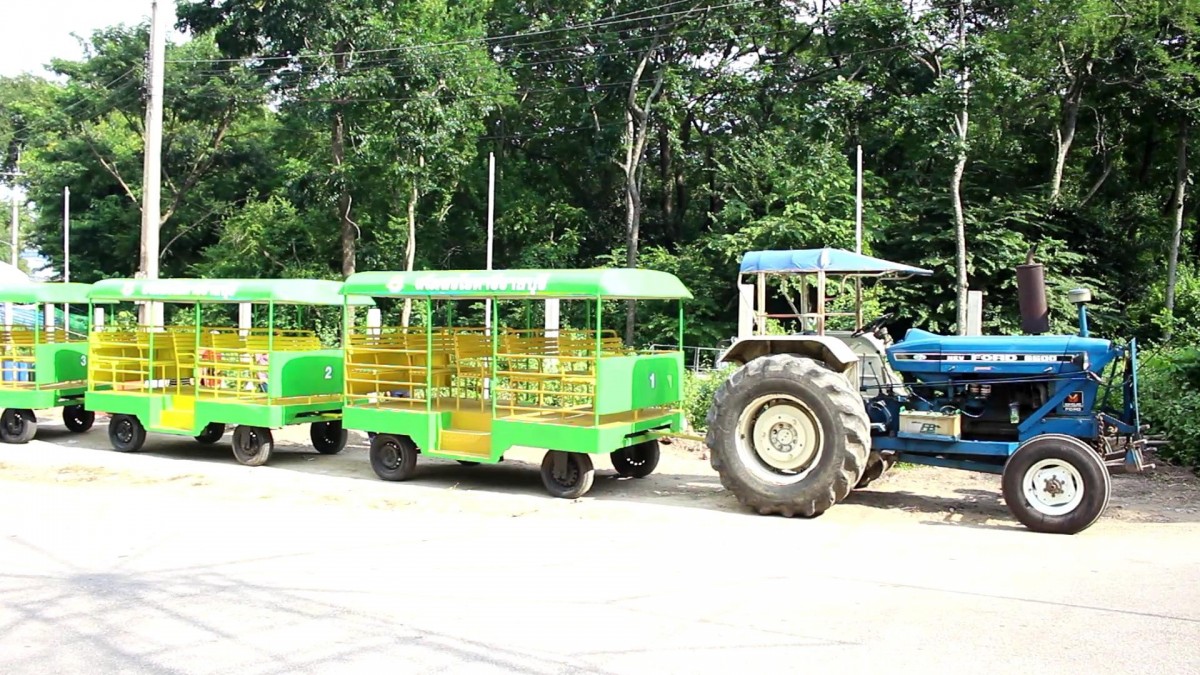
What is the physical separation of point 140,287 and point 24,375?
371 cm

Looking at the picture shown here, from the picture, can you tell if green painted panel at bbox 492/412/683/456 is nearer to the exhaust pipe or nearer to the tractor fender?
the tractor fender

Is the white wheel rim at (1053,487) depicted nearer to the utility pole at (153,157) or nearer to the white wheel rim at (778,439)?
the white wheel rim at (778,439)

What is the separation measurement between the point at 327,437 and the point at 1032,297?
29.8 ft

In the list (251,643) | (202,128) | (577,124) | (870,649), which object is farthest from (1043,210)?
(202,128)

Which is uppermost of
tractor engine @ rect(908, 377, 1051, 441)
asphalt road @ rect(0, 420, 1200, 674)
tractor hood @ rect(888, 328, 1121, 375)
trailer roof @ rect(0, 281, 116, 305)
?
trailer roof @ rect(0, 281, 116, 305)

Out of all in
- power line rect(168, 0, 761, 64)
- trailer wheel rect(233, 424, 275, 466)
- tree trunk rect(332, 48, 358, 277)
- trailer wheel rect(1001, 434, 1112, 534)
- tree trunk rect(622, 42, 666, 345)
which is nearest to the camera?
trailer wheel rect(1001, 434, 1112, 534)

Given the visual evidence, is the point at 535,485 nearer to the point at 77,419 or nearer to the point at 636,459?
the point at 636,459

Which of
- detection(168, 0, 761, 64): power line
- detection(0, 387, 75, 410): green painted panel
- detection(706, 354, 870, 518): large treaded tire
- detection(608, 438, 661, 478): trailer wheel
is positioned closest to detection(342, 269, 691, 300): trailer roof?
detection(706, 354, 870, 518): large treaded tire

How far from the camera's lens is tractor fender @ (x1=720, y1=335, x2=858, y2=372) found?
9234mm

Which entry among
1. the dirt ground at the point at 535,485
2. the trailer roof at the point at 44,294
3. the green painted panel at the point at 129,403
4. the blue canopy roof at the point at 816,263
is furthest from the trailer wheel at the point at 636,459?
the trailer roof at the point at 44,294

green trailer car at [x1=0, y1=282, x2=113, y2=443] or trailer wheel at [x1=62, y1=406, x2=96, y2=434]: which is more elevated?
green trailer car at [x1=0, y1=282, x2=113, y2=443]

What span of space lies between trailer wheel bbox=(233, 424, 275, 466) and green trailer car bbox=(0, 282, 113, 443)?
376 cm

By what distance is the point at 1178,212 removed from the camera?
23.6 meters

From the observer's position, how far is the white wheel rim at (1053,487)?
806 centimetres
